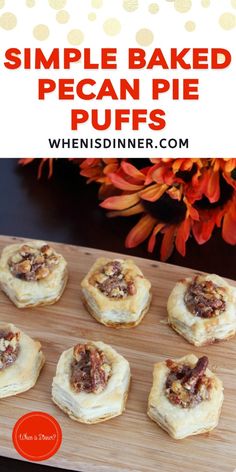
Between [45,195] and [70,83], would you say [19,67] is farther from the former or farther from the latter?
[45,195]

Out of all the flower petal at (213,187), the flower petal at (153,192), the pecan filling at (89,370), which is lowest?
the pecan filling at (89,370)

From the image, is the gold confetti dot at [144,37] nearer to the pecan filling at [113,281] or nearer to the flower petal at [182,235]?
the flower petal at [182,235]

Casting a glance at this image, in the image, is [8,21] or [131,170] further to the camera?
[131,170]

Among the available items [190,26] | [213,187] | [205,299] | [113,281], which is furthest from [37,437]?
[190,26]

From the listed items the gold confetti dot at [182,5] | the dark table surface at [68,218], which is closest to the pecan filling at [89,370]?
the dark table surface at [68,218]

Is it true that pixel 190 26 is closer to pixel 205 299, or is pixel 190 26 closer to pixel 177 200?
pixel 177 200

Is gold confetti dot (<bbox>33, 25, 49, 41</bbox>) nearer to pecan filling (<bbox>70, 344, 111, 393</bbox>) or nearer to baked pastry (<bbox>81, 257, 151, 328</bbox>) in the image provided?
baked pastry (<bbox>81, 257, 151, 328</bbox>)

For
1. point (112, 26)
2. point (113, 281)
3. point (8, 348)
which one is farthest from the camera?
point (113, 281)

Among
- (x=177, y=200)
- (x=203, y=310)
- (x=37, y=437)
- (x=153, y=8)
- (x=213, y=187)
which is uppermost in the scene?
(x=153, y=8)
